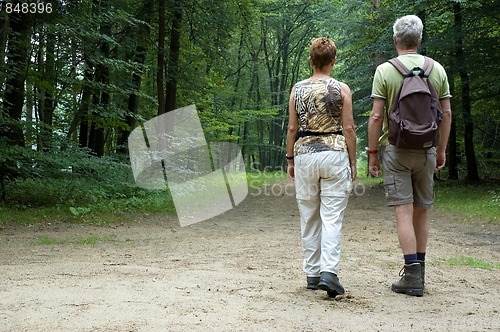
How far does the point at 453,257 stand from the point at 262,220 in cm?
543

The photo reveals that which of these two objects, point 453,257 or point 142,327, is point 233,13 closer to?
point 453,257

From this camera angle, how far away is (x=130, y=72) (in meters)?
14.8

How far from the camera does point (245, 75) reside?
38.8 metres

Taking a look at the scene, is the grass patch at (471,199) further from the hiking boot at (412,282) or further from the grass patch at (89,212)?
the hiking boot at (412,282)

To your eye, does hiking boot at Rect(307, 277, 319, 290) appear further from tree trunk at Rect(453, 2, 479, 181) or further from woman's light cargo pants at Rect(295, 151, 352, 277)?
tree trunk at Rect(453, 2, 479, 181)

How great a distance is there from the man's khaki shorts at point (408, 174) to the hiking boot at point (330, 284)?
82 cm

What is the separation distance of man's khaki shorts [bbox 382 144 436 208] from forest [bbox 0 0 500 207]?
7496mm

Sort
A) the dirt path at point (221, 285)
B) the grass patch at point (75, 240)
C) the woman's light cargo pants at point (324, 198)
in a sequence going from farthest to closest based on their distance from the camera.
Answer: the grass patch at point (75, 240), the woman's light cargo pants at point (324, 198), the dirt path at point (221, 285)

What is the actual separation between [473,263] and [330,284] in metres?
2.55

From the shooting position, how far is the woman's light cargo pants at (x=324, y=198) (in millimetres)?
4008

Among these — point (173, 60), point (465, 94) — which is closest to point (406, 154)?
point (173, 60)

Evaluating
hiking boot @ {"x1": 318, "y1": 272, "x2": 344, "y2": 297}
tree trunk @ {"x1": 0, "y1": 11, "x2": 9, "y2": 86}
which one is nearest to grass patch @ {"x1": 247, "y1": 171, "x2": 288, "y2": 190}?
tree trunk @ {"x1": 0, "y1": 11, "x2": 9, "y2": 86}

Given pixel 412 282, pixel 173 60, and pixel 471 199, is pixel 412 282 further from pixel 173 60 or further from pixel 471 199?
pixel 173 60

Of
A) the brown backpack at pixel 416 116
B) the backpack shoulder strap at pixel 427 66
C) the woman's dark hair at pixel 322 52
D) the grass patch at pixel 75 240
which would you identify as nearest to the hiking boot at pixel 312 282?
the brown backpack at pixel 416 116
